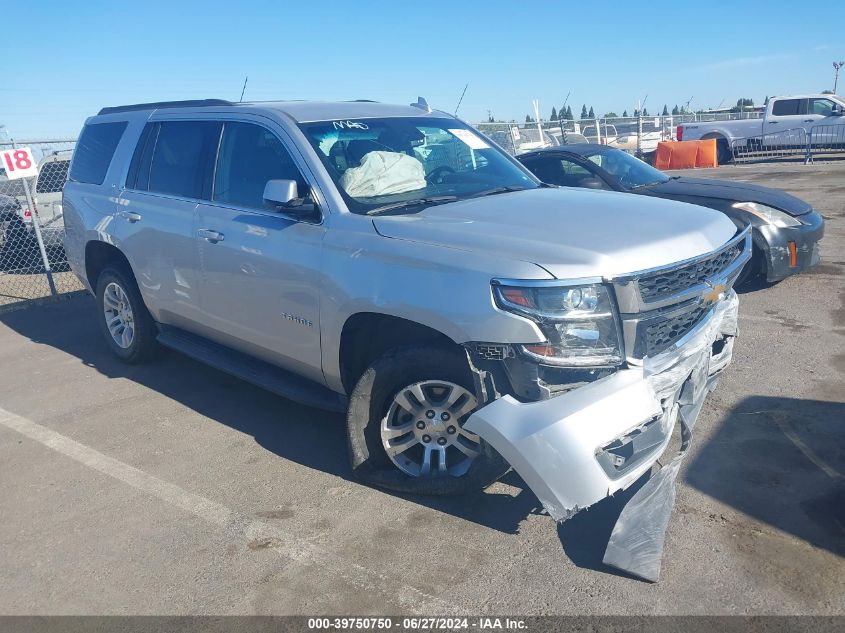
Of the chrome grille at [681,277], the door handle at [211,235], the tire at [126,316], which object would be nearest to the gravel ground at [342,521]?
the tire at [126,316]

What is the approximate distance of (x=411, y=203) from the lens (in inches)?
170

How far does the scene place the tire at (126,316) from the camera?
20.3ft

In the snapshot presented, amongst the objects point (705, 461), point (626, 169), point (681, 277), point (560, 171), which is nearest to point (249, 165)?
point (681, 277)

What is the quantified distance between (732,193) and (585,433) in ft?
18.3

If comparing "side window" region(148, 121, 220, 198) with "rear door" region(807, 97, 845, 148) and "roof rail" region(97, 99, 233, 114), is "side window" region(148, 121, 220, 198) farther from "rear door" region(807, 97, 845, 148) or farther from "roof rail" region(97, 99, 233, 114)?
"rear door" region(807, 97, 845, 148)

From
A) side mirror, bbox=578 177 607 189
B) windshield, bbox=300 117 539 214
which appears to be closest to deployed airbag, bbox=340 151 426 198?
windshield, bbox=300 117 539 214

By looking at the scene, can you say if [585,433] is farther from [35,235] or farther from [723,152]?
[723,152]

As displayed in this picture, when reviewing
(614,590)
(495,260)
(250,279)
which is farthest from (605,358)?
(250,279)

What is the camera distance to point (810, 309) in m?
7.18

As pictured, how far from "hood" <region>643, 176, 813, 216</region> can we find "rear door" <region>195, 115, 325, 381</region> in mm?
4771

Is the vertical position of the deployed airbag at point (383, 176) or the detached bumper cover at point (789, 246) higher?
the deployed airbag at point (383, 176)

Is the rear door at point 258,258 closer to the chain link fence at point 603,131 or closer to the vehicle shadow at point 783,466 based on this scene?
the vehicle shadow at point 783,466

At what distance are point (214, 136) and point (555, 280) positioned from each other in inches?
114

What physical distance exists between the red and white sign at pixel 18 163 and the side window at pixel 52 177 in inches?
97.5
